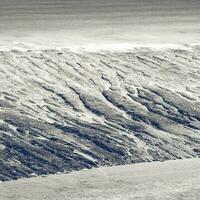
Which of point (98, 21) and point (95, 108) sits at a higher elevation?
point (98, 21)

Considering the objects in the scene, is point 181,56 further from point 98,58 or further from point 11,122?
point 11,122

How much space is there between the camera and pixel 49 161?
10.4 m

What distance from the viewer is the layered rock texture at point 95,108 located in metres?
10.7

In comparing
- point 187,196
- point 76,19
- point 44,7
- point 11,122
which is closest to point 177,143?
point 187,196

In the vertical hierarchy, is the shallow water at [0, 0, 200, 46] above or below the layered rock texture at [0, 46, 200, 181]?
above

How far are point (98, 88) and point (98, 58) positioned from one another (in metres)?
1.55

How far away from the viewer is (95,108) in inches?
483

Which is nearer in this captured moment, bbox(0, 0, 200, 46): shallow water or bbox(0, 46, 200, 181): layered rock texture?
bbox(0, 46, 200, 181): layered rock texture

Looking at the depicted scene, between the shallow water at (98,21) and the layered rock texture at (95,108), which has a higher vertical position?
the shallow water at (98,21)

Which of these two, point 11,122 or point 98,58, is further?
point 98,58

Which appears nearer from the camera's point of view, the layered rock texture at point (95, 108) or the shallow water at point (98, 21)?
the layered rock texture at point (95, 108)

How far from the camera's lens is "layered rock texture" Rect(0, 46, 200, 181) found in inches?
420

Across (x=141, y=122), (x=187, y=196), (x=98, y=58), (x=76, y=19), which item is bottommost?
(x=187, y=196)

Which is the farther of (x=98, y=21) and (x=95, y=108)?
(x=98, y=21)
